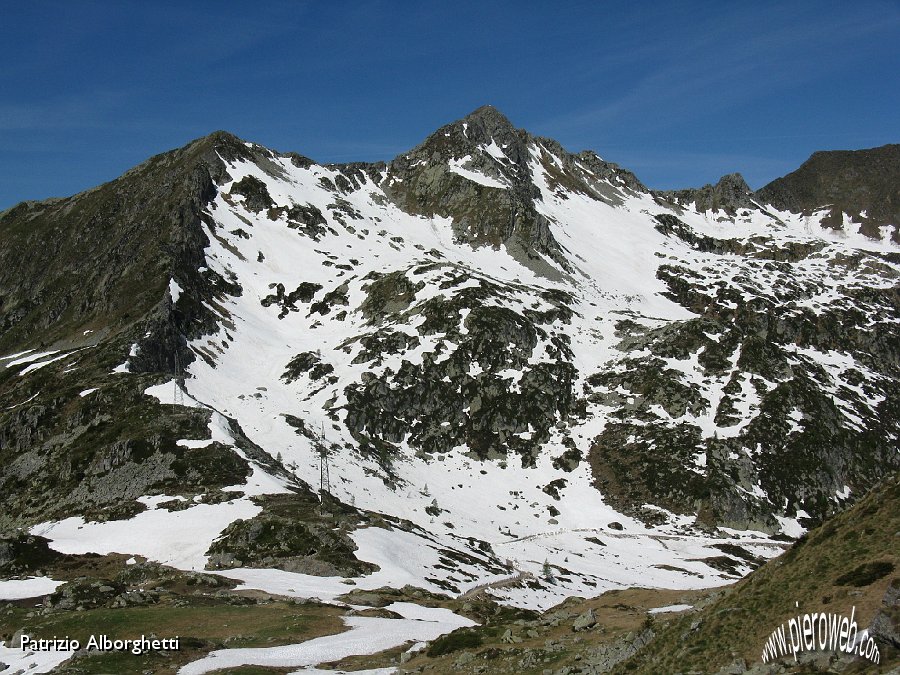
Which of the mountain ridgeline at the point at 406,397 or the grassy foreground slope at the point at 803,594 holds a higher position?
the mountain ridgeline at the point at 406,397

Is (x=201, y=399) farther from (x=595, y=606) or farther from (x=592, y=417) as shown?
(x=595, y=606)

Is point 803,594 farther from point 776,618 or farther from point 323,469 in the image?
point 323,469

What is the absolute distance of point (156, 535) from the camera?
7175 cm

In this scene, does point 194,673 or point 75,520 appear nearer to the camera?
point 194,673

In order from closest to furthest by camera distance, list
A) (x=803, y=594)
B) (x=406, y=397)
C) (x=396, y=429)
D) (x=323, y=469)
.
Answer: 1. (x=803, y=594)
2. (x=323, y=469)
3. (x=396, y=429)
4. (x=406, y=397)

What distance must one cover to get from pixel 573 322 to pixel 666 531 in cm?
7562

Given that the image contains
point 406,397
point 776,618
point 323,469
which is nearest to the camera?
point 776,618

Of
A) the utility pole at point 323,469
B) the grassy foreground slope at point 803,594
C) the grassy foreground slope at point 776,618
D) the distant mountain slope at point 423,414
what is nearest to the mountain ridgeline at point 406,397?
the distant mountain slope at point 423,414

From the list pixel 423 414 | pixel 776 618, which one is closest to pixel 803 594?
pixel 776 618

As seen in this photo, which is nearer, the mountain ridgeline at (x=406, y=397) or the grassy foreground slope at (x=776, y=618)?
the grassy foreground slope at (x=776, y=618)

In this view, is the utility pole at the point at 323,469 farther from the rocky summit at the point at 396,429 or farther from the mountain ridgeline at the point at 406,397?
the mountain ridgeline at the point at 406,397

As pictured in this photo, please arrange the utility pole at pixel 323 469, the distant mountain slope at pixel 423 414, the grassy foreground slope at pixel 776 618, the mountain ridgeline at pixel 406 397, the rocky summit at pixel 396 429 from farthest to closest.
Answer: the mountain ridgeline at pixel 406 397 < the utility pole at pixel 323 469 < the distant mountain slope at pixel 423 414 < the rocky summit at pixel 396 429 < the grassy foreground slope at pixel 776 618

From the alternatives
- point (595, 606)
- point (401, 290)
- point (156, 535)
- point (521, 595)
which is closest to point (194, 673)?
point (595, 606)

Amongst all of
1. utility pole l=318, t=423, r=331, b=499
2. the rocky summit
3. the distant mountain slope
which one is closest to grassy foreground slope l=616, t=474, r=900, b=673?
the rocky summit
